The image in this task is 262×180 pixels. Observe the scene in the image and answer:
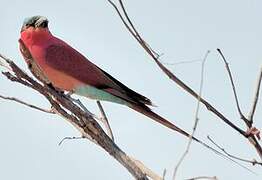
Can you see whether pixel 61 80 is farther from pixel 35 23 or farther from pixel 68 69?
pixel 35 23

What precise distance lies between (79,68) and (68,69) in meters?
0.08

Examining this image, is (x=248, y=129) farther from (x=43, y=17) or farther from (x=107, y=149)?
(x=43, y=17)

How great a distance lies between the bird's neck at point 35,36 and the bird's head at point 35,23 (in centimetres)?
3

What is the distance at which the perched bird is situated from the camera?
352cm

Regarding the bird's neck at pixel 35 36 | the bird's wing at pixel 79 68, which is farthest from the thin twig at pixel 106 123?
the bird's neck at pixel 35 36

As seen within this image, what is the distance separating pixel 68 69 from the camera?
3.82 meters

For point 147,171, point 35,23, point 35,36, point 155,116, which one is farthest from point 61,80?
point 147,171

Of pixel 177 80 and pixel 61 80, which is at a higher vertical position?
pixel 61 80

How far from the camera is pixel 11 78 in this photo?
2355 mm

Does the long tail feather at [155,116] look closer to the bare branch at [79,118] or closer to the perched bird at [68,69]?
the perched bird at [68,69]

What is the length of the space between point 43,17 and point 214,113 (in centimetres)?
255

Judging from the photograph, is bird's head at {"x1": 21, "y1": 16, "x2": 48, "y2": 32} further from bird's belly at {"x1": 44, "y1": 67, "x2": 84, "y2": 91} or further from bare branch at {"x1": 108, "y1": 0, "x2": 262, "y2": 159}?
bare branch at {"x1": 108, "y1": 0, "x2": 262, "y2": 159}

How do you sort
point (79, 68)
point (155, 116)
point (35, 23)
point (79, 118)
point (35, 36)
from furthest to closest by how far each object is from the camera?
point (35, 23) < point (35, 36) < point (79, 68) < point (155, 116) < point (79, 118)

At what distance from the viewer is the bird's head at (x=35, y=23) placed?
4027 millimetres
